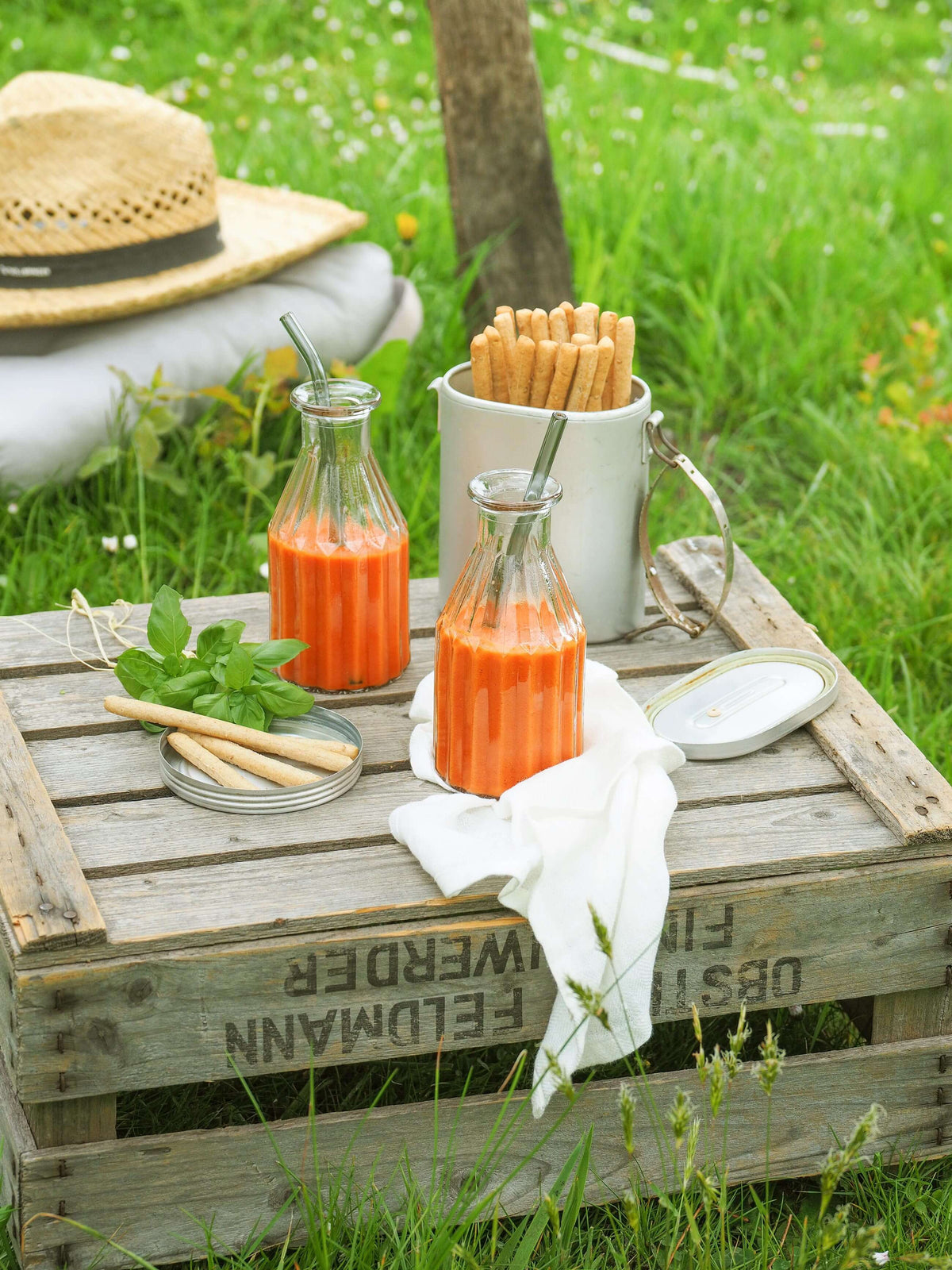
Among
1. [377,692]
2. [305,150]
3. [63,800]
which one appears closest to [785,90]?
[305,150]

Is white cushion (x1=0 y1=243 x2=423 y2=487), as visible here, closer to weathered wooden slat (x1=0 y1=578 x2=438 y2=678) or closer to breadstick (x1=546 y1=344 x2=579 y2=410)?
weathered wooden slat (x1=0 y1=578 x2=438 y2=678)

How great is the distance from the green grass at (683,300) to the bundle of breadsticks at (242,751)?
1.31 feet

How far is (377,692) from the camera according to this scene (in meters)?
1.67

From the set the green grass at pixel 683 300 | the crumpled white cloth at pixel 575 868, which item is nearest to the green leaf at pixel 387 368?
the green grass at pixel 683 300

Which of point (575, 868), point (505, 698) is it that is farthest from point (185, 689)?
point (575, 868)

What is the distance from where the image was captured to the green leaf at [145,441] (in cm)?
253

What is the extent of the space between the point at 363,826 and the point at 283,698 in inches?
6.8

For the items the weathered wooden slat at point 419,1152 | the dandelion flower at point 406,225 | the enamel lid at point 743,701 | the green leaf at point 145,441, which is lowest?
the weathered wooden slat at point 419,1152

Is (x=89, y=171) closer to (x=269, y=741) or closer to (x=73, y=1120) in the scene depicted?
(x=269, y=741)

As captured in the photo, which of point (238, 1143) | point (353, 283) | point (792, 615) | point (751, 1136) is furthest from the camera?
point (353, 283)

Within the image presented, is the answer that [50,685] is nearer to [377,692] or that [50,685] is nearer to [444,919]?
[377,692]

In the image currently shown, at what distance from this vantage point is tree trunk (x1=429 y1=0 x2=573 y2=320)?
2863 millimetres

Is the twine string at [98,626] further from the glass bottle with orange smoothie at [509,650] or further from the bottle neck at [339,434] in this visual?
the glass bottle with orange smoothie at [509,650]

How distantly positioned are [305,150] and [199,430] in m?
1.50
